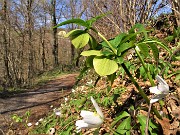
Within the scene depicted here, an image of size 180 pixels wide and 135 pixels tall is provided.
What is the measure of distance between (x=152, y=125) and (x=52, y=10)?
2423 cm

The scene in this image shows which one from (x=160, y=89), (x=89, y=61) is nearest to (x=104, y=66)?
(x=89, y=61)

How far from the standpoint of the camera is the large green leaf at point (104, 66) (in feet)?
2.80

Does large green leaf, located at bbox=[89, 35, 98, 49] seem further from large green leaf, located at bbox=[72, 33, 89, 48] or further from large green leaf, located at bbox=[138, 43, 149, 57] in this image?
large green leaf, located at bbox=[138, 43, 149, 57]

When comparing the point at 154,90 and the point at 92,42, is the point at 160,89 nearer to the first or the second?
the point at 154,90

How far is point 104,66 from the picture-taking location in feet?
2.84

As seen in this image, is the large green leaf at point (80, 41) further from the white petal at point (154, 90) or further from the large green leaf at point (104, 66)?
the white petal at point (154, 90)

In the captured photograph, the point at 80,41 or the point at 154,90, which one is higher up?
the point at 80,41

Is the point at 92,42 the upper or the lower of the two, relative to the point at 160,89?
upper

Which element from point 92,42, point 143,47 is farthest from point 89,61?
point 143,47

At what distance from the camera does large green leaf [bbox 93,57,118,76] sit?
2.80 feet

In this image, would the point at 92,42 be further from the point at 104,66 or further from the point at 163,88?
the point at 163,88

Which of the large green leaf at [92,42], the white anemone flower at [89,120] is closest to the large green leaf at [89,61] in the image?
the large green leaf at [92,42]

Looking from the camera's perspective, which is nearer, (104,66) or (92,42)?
(104,66)

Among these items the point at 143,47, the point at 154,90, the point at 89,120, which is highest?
the point at 143,47
